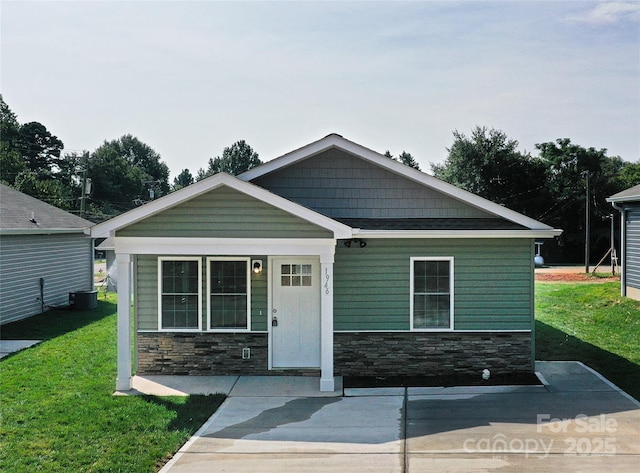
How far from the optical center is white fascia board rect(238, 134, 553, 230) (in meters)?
11.2

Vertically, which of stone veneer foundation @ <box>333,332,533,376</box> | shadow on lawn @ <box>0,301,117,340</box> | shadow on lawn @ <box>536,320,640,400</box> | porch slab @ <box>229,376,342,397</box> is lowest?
porch slab @ <box>229,376,342,397</box>

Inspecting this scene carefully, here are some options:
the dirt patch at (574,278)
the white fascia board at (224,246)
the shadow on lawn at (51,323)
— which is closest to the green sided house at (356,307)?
the white fascia board at (224,246)

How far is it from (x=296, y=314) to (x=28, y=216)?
36.7 ft

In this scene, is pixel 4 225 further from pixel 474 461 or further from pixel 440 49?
pixel 474 461

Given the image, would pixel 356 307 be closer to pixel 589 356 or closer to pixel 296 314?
pixel 296 314

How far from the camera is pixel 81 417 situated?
27.1 ft

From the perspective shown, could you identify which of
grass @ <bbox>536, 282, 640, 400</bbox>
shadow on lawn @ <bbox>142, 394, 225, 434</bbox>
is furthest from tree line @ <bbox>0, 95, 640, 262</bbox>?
shadow on lawn @ <bbox>142, 394, 225, 434</bbox>

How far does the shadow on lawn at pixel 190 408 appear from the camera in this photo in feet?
26.5

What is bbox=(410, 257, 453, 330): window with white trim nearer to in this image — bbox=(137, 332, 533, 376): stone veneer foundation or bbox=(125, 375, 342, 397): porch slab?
bbox=(137, 332, 533, 376): stone veneer foundation

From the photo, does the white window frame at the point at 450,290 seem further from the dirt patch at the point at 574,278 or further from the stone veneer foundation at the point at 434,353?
the dirt patch at the point at 574,278

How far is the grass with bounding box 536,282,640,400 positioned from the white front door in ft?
16.2

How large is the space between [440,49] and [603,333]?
7955 mm

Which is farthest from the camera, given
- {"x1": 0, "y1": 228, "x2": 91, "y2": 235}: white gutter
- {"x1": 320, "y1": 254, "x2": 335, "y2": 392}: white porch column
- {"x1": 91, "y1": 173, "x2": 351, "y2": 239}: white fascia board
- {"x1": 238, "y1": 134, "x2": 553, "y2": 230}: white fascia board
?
{"x1": 0, "y1": 228, "x2": 91, "y2": 235}: white gutter

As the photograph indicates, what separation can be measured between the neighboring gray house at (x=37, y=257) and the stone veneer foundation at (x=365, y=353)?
5015 millimetres
